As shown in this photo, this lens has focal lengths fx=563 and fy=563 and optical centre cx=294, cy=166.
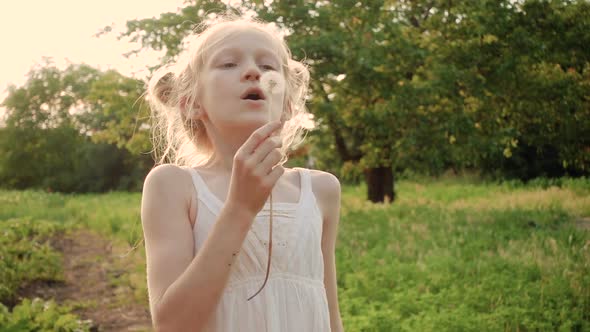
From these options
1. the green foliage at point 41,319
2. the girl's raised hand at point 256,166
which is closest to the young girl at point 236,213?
the girl's raised hand at point 256,166

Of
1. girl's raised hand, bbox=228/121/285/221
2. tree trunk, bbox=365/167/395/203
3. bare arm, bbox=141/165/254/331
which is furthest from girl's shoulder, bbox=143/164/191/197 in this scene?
tree trunk, bbox=365/167/395/203

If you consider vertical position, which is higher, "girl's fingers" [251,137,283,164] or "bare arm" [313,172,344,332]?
"girl's fingers" [251,137,283,164]

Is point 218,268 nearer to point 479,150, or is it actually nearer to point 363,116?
point 363,116

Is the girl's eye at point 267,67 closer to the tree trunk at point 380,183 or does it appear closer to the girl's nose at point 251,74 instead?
the girl's nose at point 251,74

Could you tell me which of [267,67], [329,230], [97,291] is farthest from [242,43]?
[97,291]

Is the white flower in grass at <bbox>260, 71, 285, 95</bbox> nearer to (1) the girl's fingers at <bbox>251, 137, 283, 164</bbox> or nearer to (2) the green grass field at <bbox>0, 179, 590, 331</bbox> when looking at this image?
(1) the girl's fingers at <bbox>251, 137, 283, 164</bbox>

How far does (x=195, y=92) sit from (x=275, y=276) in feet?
1.71

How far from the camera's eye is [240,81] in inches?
51.6

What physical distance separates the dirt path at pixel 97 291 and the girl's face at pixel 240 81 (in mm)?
3823

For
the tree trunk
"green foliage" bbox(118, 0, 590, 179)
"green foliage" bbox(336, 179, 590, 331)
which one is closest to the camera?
"green foliage" bbox(336, 179, 590, 331)

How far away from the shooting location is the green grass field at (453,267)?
407 centimetres

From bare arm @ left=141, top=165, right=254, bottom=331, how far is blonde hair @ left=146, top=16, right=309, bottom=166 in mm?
251

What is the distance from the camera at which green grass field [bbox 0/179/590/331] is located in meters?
4.07

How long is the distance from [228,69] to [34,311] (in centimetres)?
389
